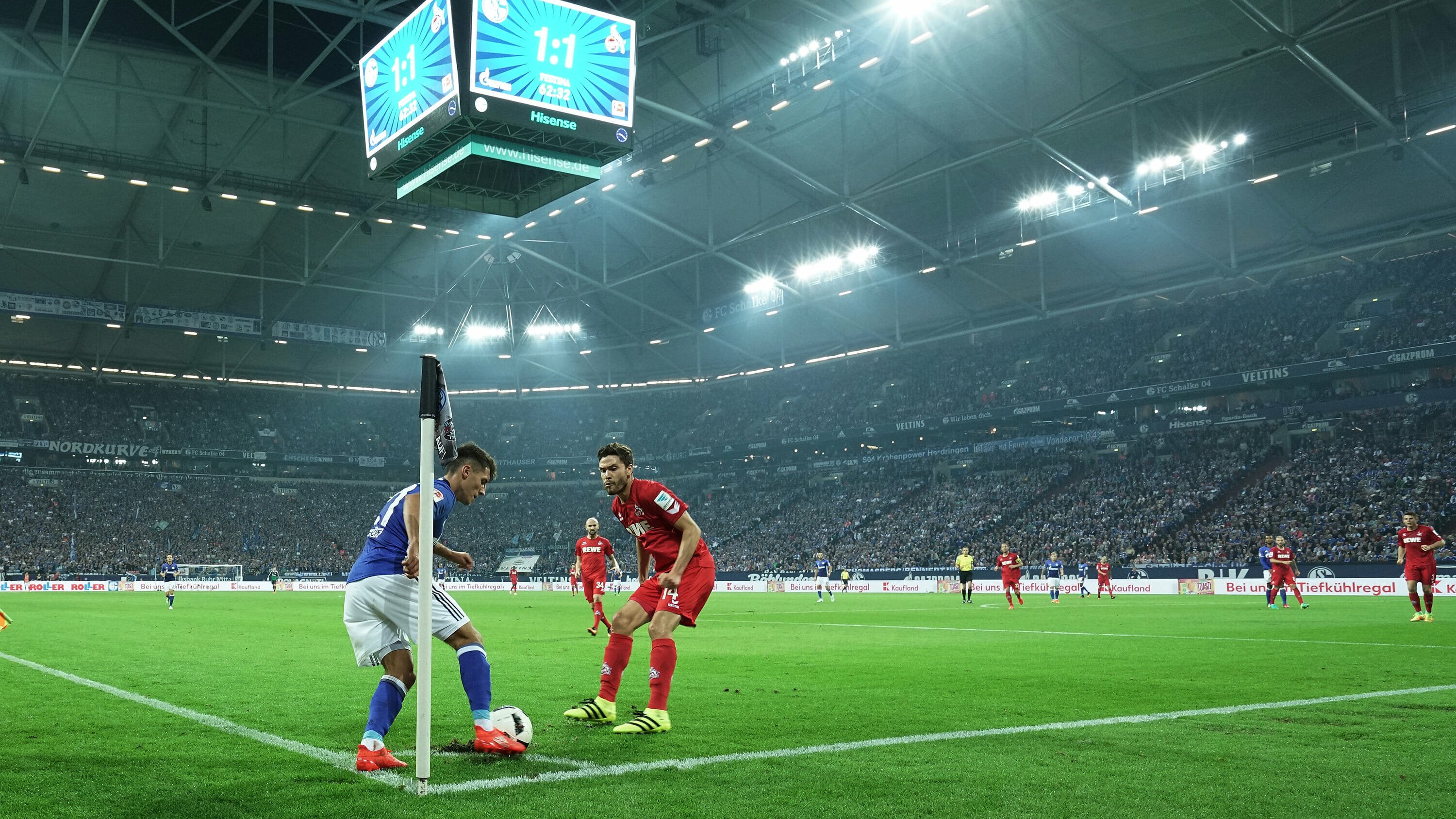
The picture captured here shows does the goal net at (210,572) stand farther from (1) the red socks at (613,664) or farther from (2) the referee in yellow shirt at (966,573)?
(1) the red socks at (613,664)

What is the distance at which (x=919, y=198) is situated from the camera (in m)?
48.2

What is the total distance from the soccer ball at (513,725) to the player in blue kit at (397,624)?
0.05 meters

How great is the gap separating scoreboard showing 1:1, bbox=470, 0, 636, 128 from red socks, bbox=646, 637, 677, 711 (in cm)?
1648

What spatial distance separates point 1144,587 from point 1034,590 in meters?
4.44

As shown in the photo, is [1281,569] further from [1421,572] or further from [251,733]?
[251,733]

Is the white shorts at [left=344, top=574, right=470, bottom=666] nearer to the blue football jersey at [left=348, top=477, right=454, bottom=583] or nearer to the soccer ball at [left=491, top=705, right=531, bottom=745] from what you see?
the blue football jersey at [left=348, top=477, right=454, bottom=583]

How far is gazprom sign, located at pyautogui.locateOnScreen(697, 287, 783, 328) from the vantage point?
5709 cm

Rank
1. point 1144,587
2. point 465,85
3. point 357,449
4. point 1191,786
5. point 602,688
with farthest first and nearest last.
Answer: point 357,449
point 1144,587
point 465,85
point 602,688
point 1191,786

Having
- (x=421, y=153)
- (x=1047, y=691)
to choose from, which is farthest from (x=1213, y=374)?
(x=1047, y=691)

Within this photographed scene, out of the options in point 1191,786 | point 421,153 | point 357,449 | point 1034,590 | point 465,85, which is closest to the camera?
point 1191,786

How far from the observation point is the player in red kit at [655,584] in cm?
795

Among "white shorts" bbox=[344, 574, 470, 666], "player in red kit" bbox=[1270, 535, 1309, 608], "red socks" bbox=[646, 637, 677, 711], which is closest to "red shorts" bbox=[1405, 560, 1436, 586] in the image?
"player in red kit" bbox=[1270, 535, 1309, 608]

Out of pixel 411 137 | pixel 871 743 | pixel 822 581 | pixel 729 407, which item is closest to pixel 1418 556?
pixel 871 743

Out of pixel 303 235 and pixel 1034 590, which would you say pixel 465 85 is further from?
pixel 303 235
